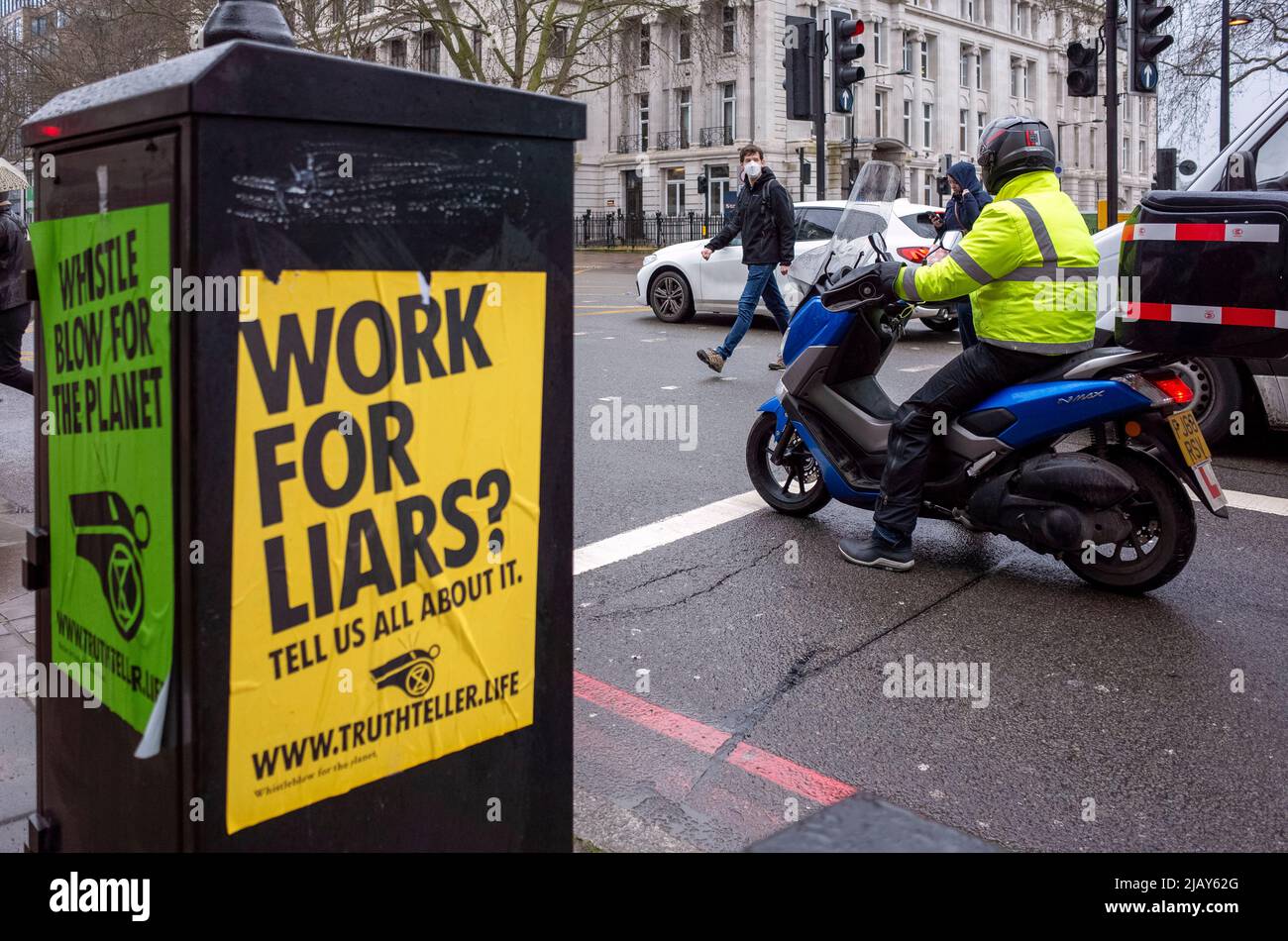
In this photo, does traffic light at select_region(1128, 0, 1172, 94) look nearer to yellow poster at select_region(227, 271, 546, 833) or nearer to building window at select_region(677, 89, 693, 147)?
yellow poster at select_region(227, 271, 546, 833)

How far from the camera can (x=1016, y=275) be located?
495 cm

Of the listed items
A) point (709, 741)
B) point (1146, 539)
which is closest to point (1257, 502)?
point (1146, 539)

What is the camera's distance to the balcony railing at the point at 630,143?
6281 centimetres

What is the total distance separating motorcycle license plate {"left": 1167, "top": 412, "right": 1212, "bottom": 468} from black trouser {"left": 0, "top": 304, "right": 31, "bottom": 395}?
20.0ft

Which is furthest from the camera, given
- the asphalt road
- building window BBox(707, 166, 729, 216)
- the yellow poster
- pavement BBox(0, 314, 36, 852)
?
building window BBox(707, 166, 729, 216)

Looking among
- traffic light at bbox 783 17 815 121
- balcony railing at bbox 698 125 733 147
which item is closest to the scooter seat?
traffic light at bbox 783 17 815 121

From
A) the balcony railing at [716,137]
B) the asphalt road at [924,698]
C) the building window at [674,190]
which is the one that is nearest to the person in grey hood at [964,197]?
the asphalt road at [924,698]

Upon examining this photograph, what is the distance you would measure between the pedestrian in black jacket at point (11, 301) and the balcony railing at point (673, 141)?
183 feet

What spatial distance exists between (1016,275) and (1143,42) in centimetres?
1062

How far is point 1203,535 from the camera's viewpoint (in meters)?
5.87

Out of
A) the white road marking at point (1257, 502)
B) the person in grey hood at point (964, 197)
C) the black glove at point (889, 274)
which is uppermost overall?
the person in grey hood at point (964, 197)

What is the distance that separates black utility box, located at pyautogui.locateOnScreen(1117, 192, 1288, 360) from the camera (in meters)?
5.02

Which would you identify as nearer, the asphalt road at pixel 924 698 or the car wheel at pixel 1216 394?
the asphalt road at pixel 924 698

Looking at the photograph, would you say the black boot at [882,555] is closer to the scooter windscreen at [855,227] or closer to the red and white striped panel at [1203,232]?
the scooter windscreen at [855,227]
